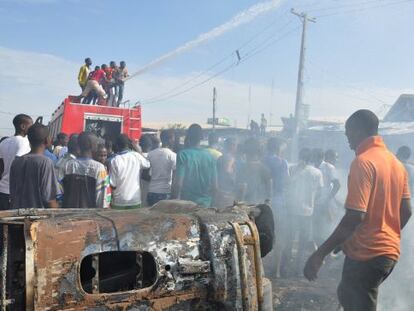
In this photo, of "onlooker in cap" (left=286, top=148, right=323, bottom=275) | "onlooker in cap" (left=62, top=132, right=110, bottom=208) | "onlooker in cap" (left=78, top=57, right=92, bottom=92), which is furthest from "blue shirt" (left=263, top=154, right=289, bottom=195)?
"onlooker in cap" (left=78, top=57, right=92, bottom=92)

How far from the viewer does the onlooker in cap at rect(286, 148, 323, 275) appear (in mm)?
6180

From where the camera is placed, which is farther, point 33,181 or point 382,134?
point 382,134

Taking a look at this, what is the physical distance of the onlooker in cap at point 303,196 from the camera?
618 centimetres

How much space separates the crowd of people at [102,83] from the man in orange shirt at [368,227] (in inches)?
321

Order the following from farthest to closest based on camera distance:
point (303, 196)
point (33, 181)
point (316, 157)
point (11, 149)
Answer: point (316, 157)
point (303, 196)
point (11, 149)
point (33, 181)

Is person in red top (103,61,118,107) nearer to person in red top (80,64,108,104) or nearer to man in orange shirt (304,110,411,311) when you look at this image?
person in red top (80,64,108,104)

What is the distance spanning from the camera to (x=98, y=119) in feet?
31.5

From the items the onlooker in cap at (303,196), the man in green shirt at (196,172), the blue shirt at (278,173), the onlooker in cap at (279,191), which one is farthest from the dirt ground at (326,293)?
the man in green shirt at (196,172)

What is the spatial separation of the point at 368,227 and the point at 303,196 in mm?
3063

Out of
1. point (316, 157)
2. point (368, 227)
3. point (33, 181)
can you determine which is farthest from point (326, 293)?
point (33, 181)

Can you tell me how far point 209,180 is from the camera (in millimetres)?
5074

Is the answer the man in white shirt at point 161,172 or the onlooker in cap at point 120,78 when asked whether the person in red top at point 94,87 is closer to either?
the onlooker in cap at point 120,78

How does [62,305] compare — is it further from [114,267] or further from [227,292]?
[227,292]

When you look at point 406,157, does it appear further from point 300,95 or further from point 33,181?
point 300,95
